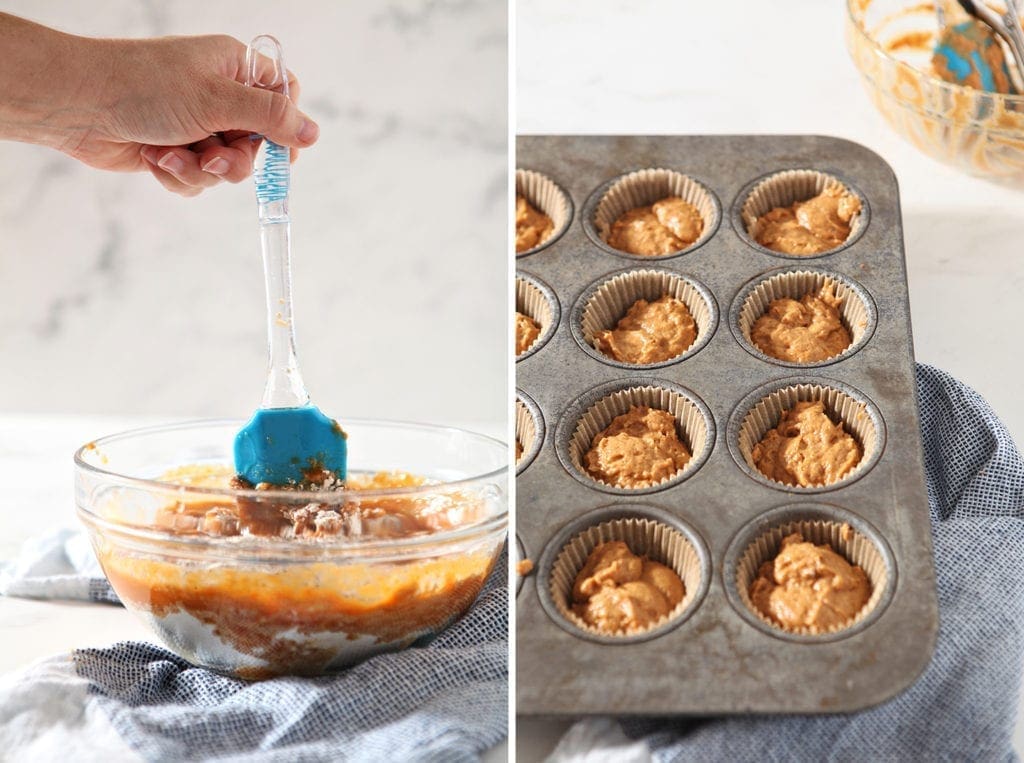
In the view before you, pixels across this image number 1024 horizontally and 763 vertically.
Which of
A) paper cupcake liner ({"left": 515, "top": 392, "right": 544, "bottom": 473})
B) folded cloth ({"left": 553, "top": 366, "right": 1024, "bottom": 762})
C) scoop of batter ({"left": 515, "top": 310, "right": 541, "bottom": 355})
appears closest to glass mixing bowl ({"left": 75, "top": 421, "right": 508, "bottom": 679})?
paper cupcake liner ({"left": 515, "top": 392, "right": 544, "bottom": 473})

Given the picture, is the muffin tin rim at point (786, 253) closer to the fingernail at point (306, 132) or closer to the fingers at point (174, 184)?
the fingernail at point (306, 132)

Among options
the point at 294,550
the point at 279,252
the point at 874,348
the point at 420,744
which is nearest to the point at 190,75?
the point at 279,252

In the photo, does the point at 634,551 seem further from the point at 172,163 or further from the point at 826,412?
the point at 172,163

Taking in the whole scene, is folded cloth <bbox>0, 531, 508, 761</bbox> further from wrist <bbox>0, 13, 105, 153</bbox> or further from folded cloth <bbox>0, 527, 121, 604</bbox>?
wrist <bbox>0, 13, 105, 153</bbox>

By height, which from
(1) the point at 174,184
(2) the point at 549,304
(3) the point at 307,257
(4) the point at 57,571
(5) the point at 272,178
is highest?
(5) the point at 272,178

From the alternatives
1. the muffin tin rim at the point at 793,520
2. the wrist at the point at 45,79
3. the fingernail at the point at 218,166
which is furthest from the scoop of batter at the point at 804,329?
the wrist at the point at 45,79

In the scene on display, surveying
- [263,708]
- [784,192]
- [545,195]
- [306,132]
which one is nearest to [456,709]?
[263,708]
